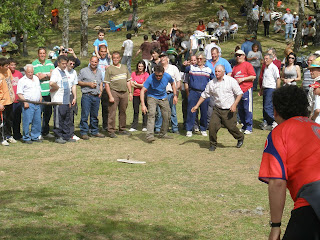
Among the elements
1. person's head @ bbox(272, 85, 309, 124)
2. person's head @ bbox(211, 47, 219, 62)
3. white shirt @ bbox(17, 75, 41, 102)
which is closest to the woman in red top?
person's head @ bbox(211, 47, 219, 62)

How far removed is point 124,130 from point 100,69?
6.09 feet

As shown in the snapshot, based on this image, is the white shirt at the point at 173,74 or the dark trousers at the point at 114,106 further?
the white shirt at the point at 173,74

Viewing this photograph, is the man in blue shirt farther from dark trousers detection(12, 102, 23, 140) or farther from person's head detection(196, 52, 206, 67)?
dark trousers detection(12, 102, 23, 140)

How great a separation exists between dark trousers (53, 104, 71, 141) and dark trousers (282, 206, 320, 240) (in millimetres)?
9325

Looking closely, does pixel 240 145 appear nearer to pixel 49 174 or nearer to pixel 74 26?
pixel 49 174

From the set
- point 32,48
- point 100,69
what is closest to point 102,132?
point 100,69

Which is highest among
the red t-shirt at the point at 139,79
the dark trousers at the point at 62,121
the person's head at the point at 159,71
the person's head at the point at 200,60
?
the person's head at the point at 200,60

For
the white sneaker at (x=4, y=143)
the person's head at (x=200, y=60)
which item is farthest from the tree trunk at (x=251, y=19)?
the white sneaker at (x=4, y=143)

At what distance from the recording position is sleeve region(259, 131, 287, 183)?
404 centimetres

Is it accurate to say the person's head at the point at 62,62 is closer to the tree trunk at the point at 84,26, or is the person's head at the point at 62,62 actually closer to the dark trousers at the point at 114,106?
the dark trousers at the point at 114,106

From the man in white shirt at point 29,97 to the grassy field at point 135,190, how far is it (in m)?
0.48

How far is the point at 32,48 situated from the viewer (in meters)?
35.3

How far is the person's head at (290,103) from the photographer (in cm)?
430

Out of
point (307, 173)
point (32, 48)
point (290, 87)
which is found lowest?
point (32, 48)
